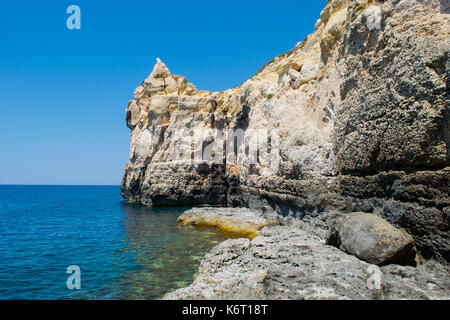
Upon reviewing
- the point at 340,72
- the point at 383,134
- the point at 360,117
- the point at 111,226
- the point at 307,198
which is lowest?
the point at 111,226

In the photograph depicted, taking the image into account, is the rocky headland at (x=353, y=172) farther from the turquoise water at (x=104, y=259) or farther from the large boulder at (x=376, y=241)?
the turquoise water at (x=104, y=259)

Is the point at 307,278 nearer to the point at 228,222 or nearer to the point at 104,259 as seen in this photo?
the point at 104,259

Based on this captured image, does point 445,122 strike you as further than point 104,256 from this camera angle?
No

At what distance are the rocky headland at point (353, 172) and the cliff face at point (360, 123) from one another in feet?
0.15

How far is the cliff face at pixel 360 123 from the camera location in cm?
916

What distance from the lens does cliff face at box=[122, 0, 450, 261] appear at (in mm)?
9164

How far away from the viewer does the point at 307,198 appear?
55.5 ft

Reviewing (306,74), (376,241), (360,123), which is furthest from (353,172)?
(306,74)

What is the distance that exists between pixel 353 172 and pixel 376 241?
15.0 ft

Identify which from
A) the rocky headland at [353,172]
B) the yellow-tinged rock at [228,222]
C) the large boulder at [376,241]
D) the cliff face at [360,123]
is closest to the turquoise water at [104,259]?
the yellow-tinged rock at [228,222]

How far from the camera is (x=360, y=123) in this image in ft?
42.0

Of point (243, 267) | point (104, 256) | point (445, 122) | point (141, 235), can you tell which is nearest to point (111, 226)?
point (141, 235)
